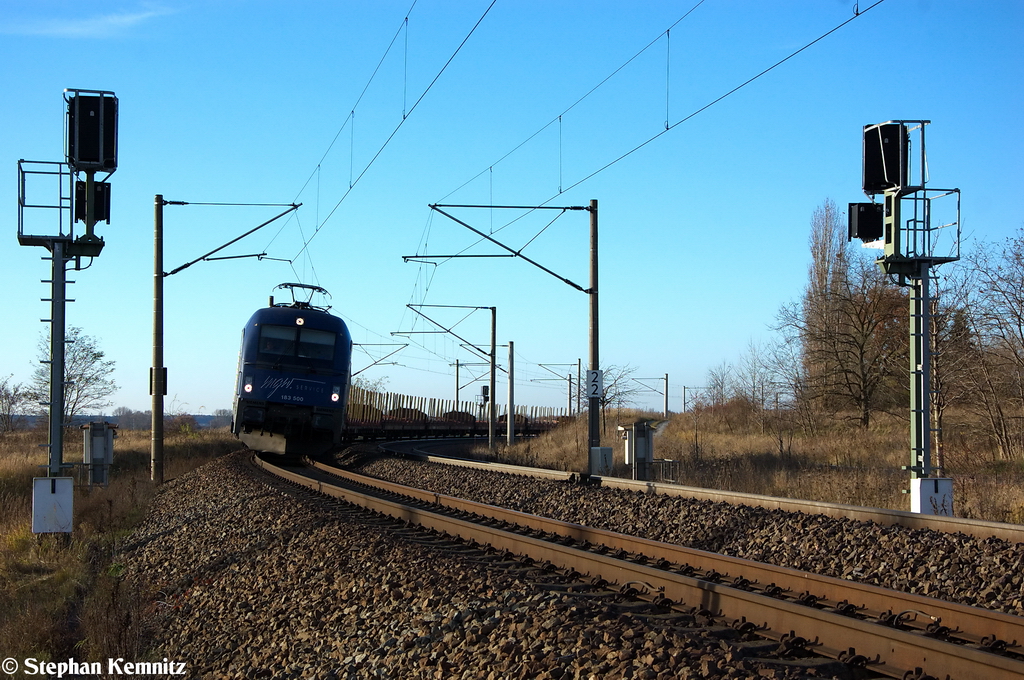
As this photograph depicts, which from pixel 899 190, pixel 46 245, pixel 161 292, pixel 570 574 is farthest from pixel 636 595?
pixel 161 292

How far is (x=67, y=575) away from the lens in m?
11.1

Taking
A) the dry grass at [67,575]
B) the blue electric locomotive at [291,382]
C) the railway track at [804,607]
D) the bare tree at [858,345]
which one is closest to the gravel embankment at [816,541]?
the railway track at [804,607]

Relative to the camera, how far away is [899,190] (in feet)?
40.8

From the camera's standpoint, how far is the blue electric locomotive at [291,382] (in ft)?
68.0

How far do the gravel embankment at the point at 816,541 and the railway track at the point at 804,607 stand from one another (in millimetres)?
912

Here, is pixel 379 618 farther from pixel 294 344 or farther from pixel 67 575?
pixel 294 344

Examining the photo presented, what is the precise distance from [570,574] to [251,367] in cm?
1451

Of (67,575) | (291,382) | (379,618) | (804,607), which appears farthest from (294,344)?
(804,607)

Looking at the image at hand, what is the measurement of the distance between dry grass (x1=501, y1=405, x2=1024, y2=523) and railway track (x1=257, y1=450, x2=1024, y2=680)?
16.9ft

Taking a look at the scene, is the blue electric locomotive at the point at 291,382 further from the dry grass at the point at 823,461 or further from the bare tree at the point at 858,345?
the bare tree at the point at 858,345

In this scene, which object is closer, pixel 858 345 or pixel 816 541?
pixel 816 541

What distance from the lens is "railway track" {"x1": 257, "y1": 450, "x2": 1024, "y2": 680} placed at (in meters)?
5.16

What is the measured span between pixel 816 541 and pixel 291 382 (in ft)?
47.6

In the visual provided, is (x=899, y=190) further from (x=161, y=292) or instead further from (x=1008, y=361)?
(x=161, y=292)
